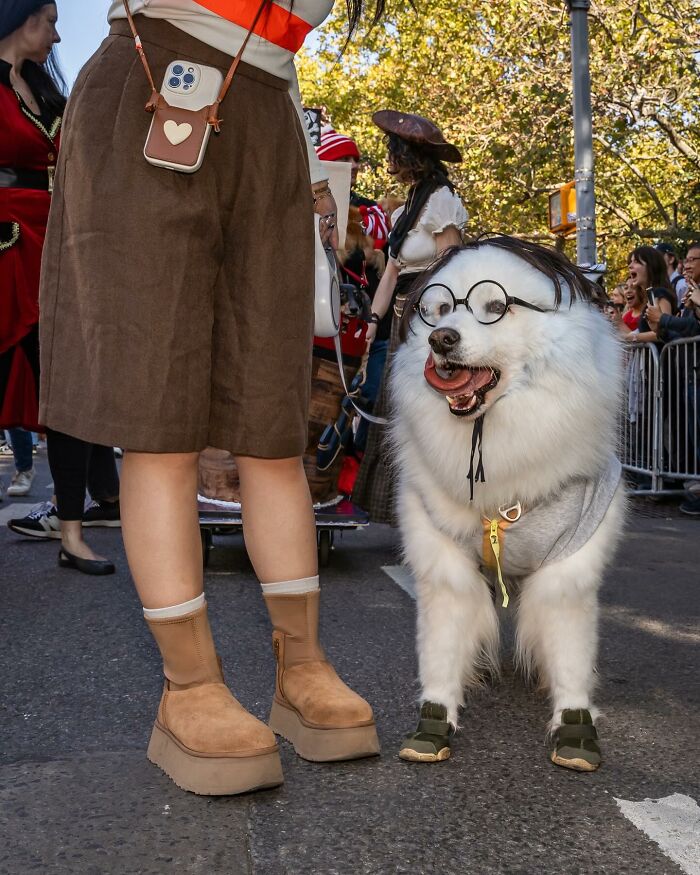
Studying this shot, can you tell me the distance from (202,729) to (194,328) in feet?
2.71

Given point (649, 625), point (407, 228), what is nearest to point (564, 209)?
point (407, 228)

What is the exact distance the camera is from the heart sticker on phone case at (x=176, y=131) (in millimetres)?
2074

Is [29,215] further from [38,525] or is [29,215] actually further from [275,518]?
[275,518]

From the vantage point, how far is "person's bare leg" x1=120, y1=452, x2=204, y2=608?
7.16 ft

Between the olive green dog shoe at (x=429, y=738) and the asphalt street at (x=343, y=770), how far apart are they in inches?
1.4

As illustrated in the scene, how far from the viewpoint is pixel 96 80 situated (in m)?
2.16

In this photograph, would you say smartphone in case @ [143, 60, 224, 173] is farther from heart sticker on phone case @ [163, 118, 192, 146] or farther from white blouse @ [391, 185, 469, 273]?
white blouse @ [391, 185, 469, 273]

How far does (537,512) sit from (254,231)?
3.23 feet

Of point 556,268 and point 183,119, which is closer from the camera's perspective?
point 183,119

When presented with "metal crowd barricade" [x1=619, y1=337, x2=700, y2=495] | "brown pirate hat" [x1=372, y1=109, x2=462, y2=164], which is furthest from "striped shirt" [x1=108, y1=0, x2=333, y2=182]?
"metal crowd barricade" [x1=619, y1=337, x2=700, y2=495]

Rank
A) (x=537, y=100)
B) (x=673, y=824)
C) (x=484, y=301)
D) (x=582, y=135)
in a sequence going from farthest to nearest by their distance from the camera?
(x=537, y=100)
(x=582, y=135)
(x=484, y=301)
(x=673, y=824)

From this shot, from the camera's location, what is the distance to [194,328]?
2.17m

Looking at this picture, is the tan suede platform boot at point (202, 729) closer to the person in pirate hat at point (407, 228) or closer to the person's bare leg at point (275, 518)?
the person's bare leg at point (275, 518)

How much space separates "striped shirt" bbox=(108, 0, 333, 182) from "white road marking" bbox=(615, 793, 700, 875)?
5.67ft
